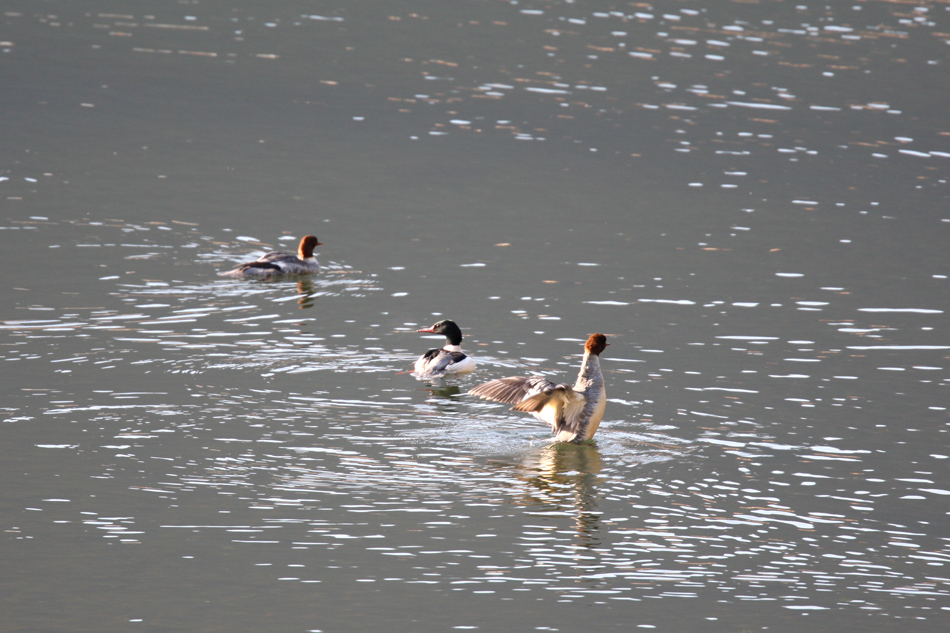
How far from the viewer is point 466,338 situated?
53.3ft

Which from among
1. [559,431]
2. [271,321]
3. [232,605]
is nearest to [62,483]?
[232,605]

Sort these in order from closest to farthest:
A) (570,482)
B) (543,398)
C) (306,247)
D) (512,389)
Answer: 1. (570,482)
2. (543,398)
3. (512,389)
4. (306,247)

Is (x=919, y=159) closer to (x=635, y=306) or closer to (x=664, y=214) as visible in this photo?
(x=664, y=214)

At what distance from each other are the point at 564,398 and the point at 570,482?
1.13 m

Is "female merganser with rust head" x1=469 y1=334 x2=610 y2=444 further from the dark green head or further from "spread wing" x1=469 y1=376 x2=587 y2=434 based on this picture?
the dark green head

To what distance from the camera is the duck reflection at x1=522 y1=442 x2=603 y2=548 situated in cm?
1060

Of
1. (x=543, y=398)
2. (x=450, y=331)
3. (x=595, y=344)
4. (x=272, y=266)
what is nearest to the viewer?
(x=543, y=398)

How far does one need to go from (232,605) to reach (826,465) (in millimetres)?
6264

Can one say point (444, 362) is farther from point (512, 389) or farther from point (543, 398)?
point (543, 398)

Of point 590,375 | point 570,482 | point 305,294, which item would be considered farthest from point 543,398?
point 305,294

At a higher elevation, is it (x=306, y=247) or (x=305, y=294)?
(x=306, y=247)

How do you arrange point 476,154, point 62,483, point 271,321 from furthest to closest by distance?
point 476,154 → point 271,321 → point 62,483

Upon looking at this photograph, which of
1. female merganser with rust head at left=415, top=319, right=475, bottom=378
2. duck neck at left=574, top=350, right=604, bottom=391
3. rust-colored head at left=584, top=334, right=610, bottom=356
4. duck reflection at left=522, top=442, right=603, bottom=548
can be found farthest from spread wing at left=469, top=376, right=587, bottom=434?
female merganser with rust head at left=415, top=319, right=475, bottom=378

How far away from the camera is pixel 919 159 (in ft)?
89.2
